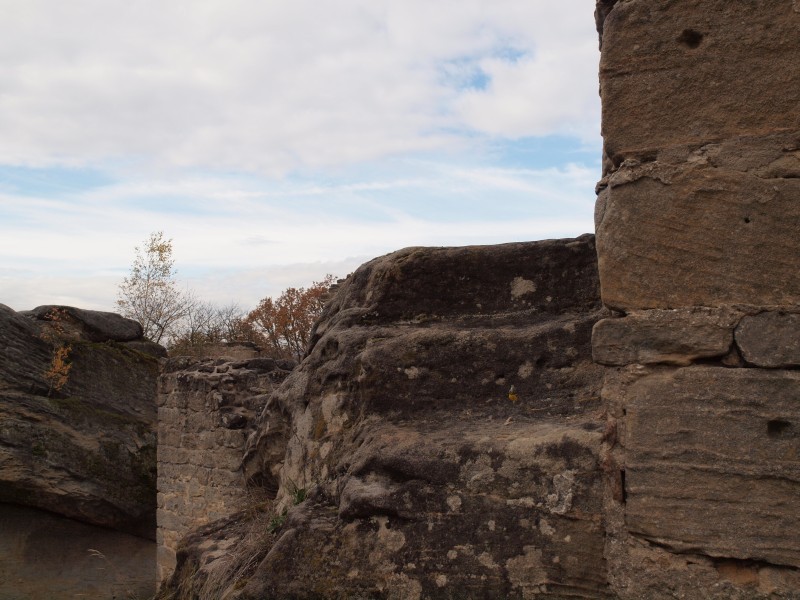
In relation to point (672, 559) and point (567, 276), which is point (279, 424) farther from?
point (672, 559)

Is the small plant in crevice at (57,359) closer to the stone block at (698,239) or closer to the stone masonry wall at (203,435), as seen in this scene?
the stone masonry wall at (203,435)

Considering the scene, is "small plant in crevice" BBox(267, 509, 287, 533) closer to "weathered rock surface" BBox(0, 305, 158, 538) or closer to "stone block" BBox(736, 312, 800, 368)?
"stone block" BBox(736, 312, 800, 368)

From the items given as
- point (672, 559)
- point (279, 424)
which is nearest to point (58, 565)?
point (279, 424)

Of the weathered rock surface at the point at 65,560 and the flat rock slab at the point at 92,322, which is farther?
the flat rock slab at the point at 92,322

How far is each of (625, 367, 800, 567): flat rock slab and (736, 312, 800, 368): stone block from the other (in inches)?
1.5

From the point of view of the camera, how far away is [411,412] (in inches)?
126

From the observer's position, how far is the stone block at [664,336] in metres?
2.34

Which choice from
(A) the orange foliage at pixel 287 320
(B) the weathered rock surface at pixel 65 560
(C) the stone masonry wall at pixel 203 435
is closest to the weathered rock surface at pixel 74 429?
(B) the weathered rock surface at pixel 65 560

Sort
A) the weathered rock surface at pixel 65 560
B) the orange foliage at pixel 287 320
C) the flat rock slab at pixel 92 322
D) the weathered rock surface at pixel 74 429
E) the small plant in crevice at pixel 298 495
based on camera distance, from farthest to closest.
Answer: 1. the orange foliage at pixel 287 320
2. the flat rock slab at pixel 92 322
3. the weathered rock surface at pixel 74 429
4. the weathered rock surface at pixel 65 560
5. the small plant in crevice at pixel 298 495

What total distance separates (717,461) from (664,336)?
1.24 ft

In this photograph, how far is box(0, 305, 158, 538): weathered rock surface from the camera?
10430 millimetres

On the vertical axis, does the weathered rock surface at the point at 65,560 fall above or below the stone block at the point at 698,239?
below

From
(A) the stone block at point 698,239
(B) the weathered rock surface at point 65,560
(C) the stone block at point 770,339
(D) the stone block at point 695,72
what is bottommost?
(B) the weathered rock surface at point 65,560

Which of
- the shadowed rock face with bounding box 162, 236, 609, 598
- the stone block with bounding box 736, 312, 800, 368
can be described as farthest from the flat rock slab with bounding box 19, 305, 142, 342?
the stone block with bounding box 736, 312, 800, 368
